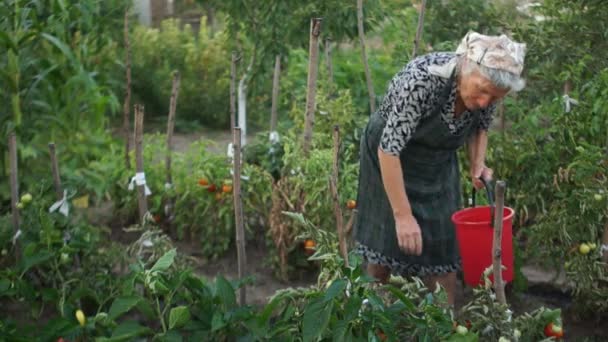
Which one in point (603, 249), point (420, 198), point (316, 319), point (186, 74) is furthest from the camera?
point (186, 74)

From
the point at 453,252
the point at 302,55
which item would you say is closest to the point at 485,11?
the point at 302,55

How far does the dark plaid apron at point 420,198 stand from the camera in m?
2.99

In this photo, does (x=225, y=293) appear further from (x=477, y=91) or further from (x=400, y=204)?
(x=477, y=91)

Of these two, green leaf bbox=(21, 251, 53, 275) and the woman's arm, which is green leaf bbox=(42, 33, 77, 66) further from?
the woman's arm

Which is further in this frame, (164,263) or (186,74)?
(186,74)

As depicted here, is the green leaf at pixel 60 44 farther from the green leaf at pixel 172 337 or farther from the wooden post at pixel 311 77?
the green leaf at pixel 172 337

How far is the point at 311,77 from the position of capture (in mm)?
3619

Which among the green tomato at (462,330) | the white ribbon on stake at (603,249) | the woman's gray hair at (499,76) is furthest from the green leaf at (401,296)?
the white ribbon on stake at (603,249)

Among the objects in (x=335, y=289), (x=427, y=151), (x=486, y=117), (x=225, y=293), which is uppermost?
(x=486, y=117)

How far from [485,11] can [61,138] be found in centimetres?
243

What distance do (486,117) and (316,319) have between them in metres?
0.98

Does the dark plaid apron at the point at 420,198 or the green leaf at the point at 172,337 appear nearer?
the green leaf at the point at 172,337

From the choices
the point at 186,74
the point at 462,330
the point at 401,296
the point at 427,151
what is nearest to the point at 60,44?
the point at 427,151

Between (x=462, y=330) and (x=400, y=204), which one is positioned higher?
(x=400, y=204)
